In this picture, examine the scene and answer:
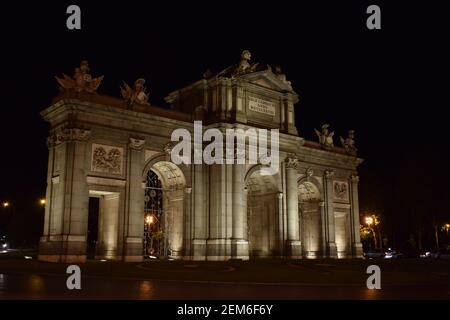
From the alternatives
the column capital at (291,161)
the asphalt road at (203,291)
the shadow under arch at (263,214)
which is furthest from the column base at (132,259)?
the column capital at (291,161)

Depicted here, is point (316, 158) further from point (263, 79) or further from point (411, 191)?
point (411, 191)

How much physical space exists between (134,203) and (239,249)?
8927 mm

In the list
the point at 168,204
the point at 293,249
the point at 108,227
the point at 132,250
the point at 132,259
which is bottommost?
the point at 132,259

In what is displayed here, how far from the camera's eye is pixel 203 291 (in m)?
17.6

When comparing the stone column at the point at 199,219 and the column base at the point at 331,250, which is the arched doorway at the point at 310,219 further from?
the stone column at the point at 199,219

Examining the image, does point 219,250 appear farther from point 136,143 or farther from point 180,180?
point 136,143

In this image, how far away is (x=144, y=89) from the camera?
133 ft

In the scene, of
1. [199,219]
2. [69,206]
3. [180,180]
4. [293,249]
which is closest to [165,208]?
[180,180]

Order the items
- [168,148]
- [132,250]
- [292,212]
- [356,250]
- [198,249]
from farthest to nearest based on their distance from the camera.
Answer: [356,250] < [292,212] < [198,249] < [168,148] < [132,250]

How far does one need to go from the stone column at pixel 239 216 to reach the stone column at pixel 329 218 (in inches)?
504

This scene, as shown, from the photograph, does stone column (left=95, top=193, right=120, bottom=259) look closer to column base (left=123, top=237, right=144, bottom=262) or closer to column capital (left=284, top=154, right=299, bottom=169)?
column base (left=123, top=237, right=144, bottom=262)

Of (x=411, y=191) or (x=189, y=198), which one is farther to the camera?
(x=411, y=191)
